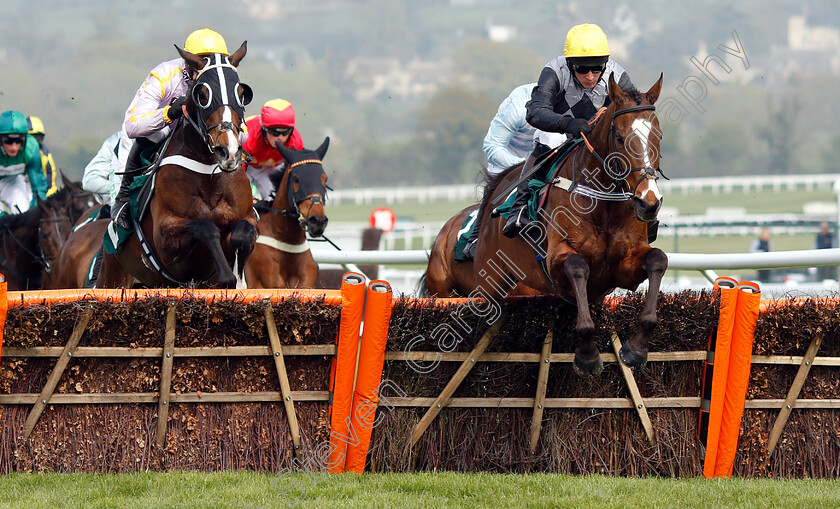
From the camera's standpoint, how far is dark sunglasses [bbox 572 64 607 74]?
5.48 metres

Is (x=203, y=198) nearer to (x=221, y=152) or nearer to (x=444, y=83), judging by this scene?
(x=221, y=152)

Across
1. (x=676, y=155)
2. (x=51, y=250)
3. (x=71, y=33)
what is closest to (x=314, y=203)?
(x=51, y=250)

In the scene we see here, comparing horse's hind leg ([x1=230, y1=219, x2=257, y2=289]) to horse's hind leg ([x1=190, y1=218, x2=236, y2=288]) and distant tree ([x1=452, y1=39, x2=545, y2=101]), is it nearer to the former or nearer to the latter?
horse's hind leg ([x1=190, y1=218, x2=236, y2=288])

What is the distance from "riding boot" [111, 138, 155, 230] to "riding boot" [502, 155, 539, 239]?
2.32m

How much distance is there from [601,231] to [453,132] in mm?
60757

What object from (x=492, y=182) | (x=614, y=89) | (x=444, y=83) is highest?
(x=444, y=83)

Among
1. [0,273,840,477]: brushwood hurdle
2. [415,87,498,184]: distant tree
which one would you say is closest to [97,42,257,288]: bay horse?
[0,273,840,477]: brushwood hurdle

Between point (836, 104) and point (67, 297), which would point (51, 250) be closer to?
point (67, 297)

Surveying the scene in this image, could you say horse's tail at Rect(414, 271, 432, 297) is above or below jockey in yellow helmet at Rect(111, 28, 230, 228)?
below

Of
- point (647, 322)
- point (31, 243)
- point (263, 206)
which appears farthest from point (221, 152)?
point (31, 243)

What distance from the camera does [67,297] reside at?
4.57m

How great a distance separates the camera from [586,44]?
5430 mm

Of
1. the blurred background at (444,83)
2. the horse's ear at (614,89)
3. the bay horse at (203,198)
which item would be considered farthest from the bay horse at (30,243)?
the horse's ear at (614,89)

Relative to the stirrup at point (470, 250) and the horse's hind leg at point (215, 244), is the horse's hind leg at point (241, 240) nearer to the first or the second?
the horse's hind leg at point (215, 244)
